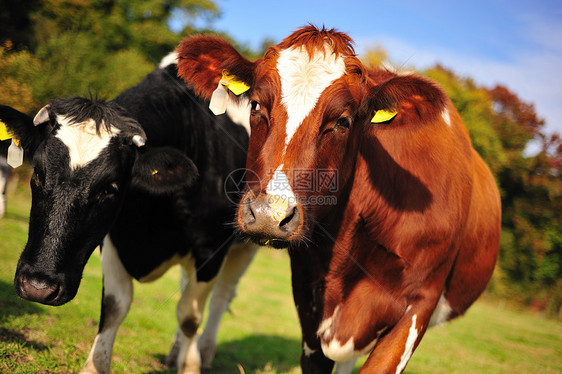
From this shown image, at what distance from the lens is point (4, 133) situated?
11.0 feet

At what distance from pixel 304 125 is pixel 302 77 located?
1.05ft

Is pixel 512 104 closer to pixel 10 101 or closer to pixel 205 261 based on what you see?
pixel 10 101

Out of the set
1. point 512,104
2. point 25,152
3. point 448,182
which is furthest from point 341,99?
point 512,104

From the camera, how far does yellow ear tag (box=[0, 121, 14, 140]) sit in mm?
3350

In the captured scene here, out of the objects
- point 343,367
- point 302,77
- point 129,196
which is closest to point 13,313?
point 129,196

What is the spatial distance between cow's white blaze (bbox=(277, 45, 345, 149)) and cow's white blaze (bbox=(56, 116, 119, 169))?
1.27 metres

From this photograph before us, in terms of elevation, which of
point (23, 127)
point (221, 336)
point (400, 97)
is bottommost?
point (221, 336)

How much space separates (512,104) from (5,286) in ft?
114

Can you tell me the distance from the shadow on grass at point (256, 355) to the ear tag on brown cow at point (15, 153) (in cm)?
251

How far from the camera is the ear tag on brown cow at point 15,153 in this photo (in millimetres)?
3340

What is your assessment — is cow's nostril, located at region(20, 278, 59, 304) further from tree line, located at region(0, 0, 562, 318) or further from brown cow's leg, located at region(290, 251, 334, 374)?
tree line, located at region(0, 0, 562, 318)

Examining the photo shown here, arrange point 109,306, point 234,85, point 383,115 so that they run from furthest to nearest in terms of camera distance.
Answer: point 109,306 < point 234,85 < point 383,115

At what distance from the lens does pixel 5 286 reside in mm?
5156

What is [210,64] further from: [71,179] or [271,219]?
[271,219]
